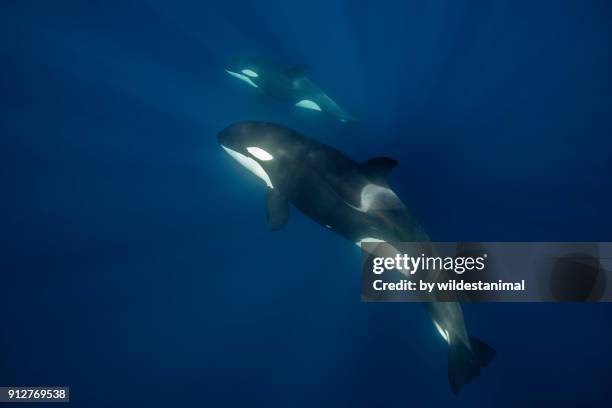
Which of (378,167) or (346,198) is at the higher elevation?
(378,167)

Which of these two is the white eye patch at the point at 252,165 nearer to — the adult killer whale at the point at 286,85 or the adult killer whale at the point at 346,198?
the adult killer whale at the point at 346,198

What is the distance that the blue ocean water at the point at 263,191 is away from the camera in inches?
347

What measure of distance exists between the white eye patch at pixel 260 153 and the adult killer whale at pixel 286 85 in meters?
4.41

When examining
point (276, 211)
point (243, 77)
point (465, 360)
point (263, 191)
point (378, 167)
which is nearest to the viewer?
point (378, 167)

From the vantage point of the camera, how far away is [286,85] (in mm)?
9750

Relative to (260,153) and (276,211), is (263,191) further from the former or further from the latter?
(260,153)

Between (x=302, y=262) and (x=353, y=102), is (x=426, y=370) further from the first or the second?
(x=353, y=102)

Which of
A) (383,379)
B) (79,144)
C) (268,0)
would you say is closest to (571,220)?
(383,379)

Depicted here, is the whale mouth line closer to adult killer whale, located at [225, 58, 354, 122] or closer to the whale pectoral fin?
adult killer whale, located at [225, 58, 354, 122]

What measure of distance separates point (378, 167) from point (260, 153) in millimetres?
1834

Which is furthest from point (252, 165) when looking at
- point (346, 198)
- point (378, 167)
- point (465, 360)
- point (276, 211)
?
point (465, 360)

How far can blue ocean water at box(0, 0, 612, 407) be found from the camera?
881 centimetres

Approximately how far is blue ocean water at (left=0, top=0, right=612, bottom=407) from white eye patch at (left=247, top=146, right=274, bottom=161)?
155 inches

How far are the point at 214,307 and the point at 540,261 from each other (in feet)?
22.9
